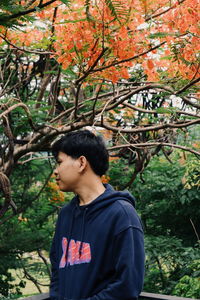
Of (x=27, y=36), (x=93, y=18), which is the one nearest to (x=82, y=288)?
(x=93, y=18)

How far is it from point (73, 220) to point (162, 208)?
175 inches

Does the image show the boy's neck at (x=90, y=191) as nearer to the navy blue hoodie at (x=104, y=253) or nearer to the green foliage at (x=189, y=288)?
the navy blue hoodie at (x=104, y=253)

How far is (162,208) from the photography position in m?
5.97

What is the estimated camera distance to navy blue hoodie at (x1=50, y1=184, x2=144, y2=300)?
144 centimetres

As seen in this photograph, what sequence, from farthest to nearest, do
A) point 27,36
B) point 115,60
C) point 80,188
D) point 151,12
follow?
point 27,36, point 151,12, point 115,60, point 80,188

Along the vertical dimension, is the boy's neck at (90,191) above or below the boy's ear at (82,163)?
below

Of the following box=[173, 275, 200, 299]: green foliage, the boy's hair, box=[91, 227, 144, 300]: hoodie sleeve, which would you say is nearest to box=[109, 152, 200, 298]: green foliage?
box=[173, 275, 200, 299]: green foliage

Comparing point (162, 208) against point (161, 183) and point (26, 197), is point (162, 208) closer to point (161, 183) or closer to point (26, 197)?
point (161, 183)

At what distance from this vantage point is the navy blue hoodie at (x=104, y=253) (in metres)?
1.44

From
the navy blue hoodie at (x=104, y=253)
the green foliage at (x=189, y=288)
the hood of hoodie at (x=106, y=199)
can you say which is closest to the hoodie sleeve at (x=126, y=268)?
the navy blue hoodie at (x=104, y=253)

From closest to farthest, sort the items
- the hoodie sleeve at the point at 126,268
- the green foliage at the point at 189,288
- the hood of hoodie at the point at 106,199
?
the hoodie sleeve at the point at 126,268, the hood of hoodie at the point at 106,199, the green foliage at the point at 189,288

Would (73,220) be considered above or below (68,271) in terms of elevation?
above

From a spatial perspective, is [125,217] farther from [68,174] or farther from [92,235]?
[68,174]

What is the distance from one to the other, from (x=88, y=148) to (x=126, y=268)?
420 mm
